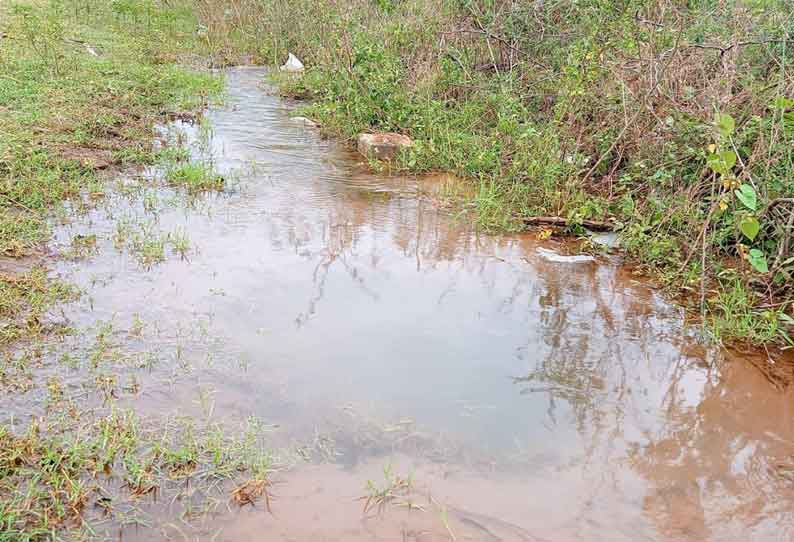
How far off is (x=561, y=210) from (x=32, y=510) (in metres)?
3.79

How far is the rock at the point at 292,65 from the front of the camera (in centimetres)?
962

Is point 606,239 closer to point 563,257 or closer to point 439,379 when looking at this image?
point 563,257

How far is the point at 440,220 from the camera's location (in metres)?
5.00

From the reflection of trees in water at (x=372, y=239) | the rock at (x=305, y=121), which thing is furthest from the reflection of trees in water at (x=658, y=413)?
the rock at (x=305, y=121)

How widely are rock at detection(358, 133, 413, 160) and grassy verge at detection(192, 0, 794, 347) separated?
0.59 feet

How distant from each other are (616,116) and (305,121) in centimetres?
356

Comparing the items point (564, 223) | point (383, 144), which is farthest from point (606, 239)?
point (383, 144)

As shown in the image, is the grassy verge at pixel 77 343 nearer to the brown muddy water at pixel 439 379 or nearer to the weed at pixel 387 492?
the brown muddy water at pixel 439 379

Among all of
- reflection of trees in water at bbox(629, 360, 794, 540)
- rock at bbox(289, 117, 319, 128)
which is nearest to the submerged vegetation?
rock at bbox(289, 117, 319, 128)

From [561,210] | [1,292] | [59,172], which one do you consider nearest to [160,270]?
[1,292]

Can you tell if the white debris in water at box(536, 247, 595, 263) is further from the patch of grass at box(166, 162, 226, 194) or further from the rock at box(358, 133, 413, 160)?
the patch of grass at box(166, 162, 226, 194)

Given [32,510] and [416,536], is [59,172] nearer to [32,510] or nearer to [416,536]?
[32,510]

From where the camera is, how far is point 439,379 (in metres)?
3.03

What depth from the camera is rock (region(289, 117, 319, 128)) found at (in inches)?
292
